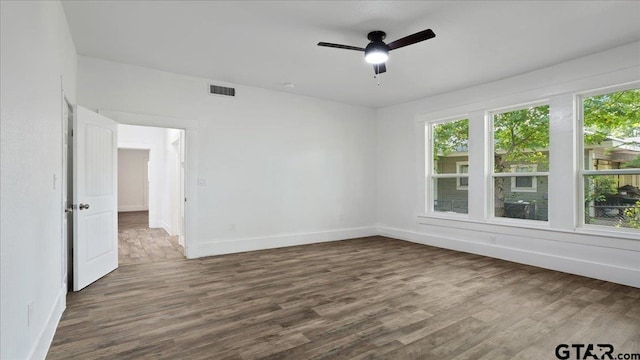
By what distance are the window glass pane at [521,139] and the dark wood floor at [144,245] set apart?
5498mm

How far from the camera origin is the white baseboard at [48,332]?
2029 millimetres

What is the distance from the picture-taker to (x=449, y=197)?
5973mm

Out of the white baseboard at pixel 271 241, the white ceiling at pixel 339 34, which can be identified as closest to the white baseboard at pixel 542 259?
the white baseboard at pixel 271 241

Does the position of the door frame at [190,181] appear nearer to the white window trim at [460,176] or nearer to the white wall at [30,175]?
the white wall at [30,175]

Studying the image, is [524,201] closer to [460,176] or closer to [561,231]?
[561,231]

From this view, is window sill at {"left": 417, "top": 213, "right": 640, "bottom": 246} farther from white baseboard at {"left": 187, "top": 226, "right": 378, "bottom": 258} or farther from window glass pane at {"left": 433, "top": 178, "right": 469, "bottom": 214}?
white baseboard at {"left": 187, "top": 226, "right": 378, "bottom": 258}

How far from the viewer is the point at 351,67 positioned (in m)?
4.55

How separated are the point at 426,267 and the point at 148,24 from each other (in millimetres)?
4576

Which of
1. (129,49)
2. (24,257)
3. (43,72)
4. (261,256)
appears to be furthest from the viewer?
(261,256)

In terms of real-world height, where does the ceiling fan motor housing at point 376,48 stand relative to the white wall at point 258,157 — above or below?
above

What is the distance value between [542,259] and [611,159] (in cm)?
158


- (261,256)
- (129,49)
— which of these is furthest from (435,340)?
(129,49)

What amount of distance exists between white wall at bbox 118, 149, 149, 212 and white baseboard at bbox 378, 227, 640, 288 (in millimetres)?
10397

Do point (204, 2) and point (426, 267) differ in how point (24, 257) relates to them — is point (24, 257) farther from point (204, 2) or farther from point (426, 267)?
point (426, 267)
